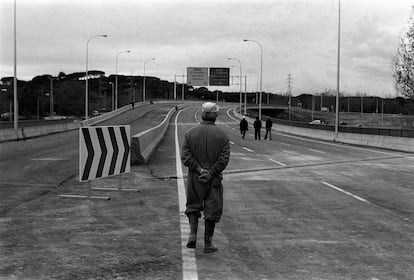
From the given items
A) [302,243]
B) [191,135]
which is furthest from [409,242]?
[191,135]

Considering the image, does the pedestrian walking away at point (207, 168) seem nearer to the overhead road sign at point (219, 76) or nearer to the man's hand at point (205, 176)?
the man's hand at point (205, 176)

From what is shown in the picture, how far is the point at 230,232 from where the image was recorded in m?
7.00

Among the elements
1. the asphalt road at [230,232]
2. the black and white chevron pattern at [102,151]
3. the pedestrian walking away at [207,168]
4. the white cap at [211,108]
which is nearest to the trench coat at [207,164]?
the pedestrian walking away at [207,168]

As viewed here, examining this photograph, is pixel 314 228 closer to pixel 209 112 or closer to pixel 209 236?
pixel 209 236

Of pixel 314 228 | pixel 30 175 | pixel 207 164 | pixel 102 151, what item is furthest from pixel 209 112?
pixel 30 175

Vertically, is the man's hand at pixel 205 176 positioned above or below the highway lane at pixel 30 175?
above

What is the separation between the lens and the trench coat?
18.9 feet

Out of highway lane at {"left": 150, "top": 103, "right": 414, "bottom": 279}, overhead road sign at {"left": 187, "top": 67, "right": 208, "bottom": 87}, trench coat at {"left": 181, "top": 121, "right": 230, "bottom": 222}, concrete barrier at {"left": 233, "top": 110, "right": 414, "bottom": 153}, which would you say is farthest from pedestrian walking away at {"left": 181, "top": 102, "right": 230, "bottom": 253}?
overhead road sign at {"left": 187, "top": 67, "right": 208, "bottom": 87}

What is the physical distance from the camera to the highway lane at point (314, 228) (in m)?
5.28

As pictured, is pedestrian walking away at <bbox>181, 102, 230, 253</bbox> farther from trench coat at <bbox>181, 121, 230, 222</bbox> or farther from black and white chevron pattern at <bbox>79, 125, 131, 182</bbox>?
black and white chevron pattern at <bbox>79, 125, 131, 182</bbox>

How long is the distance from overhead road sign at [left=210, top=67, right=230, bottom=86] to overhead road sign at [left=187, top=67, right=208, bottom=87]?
121 centimetres

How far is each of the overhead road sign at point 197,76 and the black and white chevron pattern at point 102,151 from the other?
224 ft

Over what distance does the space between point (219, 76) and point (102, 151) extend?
234 ft

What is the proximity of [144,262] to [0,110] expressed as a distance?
112m
